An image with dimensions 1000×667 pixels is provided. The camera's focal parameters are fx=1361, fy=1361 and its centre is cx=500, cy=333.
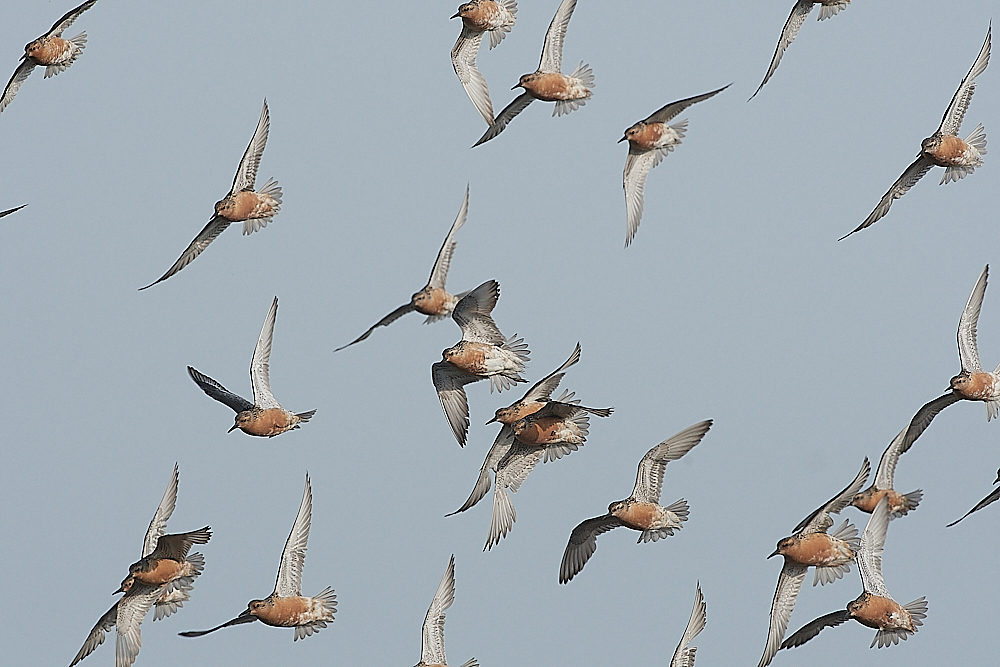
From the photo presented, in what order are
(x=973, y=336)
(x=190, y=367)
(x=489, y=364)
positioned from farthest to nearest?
(x=190, y=367), (x=973, y=336), (x=489, y=364)

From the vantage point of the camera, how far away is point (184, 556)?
13.1m

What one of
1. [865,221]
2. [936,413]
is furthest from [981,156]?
[936,413]

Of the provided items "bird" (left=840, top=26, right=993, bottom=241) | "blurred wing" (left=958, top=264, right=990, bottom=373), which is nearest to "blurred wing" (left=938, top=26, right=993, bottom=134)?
"bird" (left=840, top=26, right=993, bottom=241)

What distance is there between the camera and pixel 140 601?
1351 centimetres

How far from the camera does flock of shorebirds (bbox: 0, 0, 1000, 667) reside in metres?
12.9

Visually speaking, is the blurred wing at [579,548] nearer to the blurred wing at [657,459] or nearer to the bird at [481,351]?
the blurred wing at [657,459]

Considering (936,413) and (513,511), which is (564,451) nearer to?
(513,511)

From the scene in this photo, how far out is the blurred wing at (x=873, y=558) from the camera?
12820 millimetres

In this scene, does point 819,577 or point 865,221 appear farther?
point 865,221

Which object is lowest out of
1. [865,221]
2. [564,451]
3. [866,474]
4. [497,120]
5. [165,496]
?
[866,474]

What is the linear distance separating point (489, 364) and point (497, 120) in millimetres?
3526

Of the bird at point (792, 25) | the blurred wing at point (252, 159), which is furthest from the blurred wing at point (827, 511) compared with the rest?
the blurred wing at point (252, 159)

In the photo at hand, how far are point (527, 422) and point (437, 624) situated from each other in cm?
263

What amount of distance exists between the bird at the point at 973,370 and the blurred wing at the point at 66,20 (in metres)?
9.76
